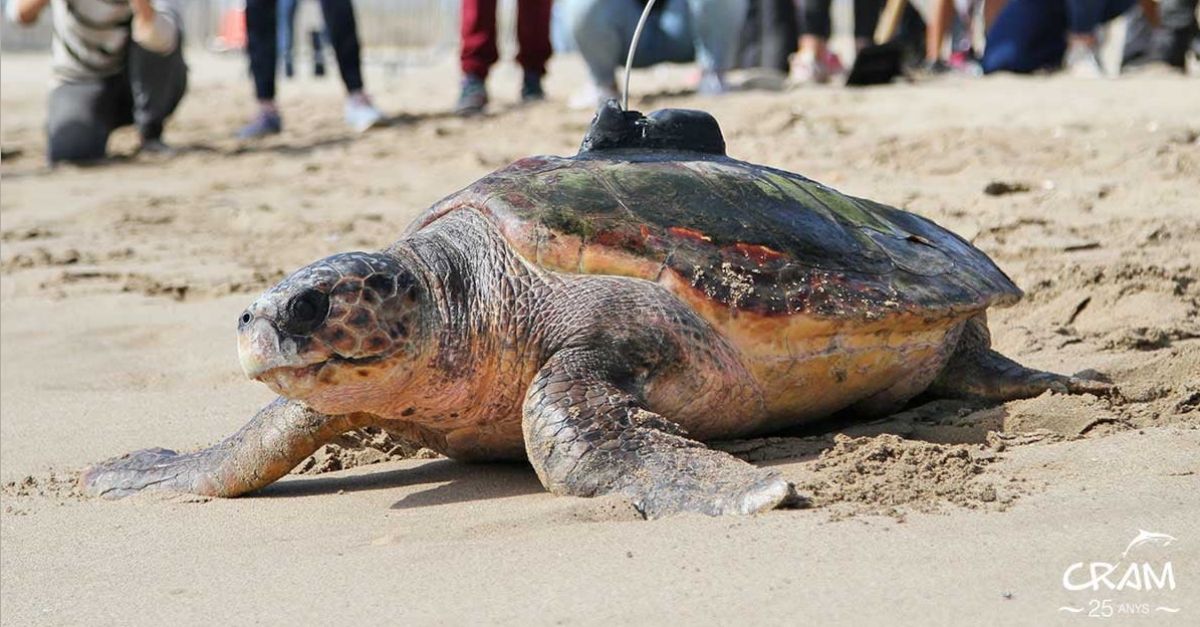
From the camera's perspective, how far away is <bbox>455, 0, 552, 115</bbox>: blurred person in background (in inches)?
323

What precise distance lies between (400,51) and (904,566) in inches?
577

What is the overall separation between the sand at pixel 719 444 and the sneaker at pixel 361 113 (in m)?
1.10

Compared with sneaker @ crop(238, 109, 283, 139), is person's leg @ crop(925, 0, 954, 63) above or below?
above

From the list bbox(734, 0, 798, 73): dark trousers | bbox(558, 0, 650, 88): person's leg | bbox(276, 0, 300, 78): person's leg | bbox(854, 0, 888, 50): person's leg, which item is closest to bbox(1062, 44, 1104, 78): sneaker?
bbox(854, 0, 888, 50): person's leg

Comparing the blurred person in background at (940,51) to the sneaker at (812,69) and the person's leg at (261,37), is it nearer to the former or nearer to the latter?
the sneaker at (812,69)

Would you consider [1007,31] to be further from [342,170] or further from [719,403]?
[719,403]

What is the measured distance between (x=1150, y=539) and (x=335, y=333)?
1.29 meters

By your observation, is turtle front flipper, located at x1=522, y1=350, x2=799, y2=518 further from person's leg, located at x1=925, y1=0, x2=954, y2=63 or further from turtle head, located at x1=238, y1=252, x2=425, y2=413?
person's leg, located at x1=925, y1=0, x2=954, y2=63

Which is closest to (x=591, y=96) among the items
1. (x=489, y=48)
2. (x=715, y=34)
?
(x=715, y=34)

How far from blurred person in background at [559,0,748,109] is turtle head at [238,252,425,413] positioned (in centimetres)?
504

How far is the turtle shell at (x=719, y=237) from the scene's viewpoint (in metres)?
2.69

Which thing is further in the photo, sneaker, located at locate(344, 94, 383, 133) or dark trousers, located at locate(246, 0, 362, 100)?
sneaker, located at locate(344, 94, 383, 133)

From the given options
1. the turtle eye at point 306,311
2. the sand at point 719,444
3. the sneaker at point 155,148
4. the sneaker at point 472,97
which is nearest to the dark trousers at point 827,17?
the sand at point 719,444

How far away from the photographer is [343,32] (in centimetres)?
784
